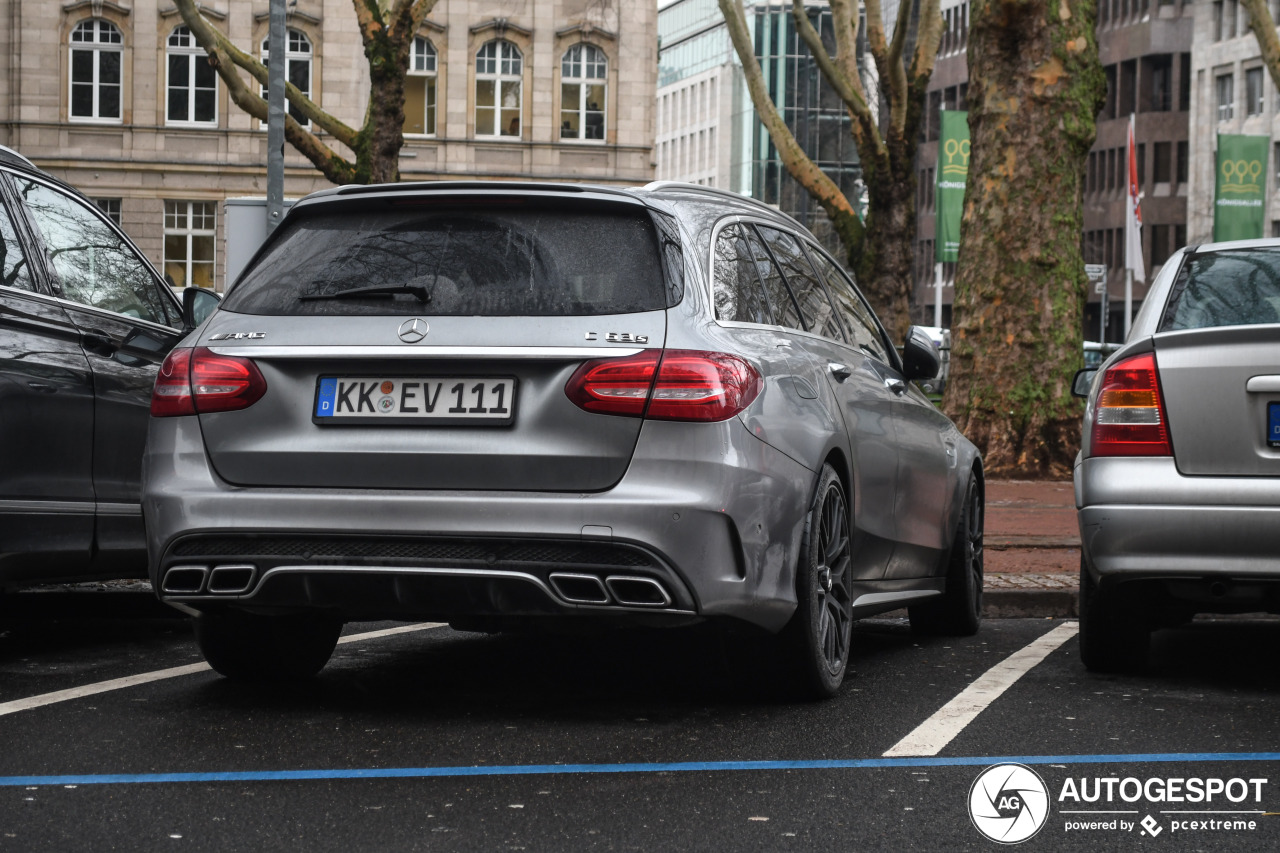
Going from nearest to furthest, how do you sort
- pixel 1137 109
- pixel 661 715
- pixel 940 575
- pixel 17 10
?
pixel 661 715, pixel 940 575, pixel 17 10, pixel 1137 109

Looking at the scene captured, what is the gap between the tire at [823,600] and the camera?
5992mm

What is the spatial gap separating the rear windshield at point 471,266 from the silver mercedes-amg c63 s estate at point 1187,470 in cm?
169

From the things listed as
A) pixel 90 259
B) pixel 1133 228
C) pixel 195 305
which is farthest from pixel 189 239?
pixel 90 259

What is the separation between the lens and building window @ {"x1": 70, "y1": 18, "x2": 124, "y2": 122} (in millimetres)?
57219

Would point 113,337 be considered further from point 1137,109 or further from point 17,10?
point 1137,109

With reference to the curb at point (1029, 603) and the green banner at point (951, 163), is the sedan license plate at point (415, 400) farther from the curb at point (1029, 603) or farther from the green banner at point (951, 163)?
the green banner at point (951, 163)

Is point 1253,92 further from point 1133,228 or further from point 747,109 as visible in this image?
point 1133,228

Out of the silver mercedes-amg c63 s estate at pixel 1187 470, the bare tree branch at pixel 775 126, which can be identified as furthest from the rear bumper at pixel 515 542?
the bare tree branch at pixel 775 126

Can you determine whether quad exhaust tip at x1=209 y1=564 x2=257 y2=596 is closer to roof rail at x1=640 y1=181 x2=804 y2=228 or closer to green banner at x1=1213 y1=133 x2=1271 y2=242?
roof rail at x1=640 y1=181 x2=804 y2=228

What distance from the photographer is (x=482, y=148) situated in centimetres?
5941

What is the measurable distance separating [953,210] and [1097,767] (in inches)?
1129

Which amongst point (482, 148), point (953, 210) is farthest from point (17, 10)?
point (953, 210)

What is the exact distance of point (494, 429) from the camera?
5547 millimetres

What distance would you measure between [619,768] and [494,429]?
1.00 metres
